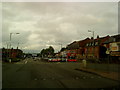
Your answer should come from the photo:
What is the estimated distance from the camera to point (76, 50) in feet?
312

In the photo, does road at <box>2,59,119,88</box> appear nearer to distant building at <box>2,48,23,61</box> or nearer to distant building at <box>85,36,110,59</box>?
distant building at <box>2,48,23,61</box>

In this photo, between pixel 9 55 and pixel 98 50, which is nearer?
pixel 98 50

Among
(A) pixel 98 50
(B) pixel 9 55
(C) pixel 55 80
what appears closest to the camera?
(C) pixel 55 80

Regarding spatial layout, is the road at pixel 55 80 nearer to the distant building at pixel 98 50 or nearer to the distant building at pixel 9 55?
the distant building at pixel 9 55

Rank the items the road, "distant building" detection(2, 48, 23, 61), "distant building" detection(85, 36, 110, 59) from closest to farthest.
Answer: the road
"distant building" detection(2, 48, 23, 61)
"distant building" detection(85, 36, 110, 59)

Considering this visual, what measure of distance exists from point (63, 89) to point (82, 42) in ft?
280

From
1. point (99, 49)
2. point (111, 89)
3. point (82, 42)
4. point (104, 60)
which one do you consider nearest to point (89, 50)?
point (99, 49)

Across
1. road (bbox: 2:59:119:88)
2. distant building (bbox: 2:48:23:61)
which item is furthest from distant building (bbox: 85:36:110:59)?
road (bbox: 2:59:119:88)

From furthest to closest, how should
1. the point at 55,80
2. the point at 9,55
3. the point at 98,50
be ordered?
the point at 9,55 < the point at 98,50 < the point at 55,80

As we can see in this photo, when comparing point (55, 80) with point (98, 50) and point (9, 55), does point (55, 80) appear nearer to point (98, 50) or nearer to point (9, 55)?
point (98, 50)

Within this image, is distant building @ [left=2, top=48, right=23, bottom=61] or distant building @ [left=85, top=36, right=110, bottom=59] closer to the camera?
distant building @ [left=2, top=48, right=23, bottom=61]

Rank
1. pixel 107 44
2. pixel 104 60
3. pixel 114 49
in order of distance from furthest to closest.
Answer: pixel 107 44 → pixel 114 49 → pixel 104 60

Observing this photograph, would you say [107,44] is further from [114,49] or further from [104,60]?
[104,60]

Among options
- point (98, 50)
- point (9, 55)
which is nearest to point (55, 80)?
point (98, 50)
